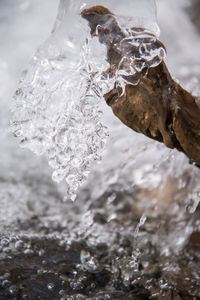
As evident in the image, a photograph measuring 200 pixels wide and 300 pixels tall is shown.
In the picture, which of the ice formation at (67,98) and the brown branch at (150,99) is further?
the ice formation at (67,98)

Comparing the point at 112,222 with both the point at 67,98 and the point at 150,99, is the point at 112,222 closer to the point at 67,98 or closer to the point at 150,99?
the point at 67,98

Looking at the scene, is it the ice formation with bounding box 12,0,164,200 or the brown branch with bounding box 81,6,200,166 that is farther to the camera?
the ice formation with bounding box 12,0,164,200

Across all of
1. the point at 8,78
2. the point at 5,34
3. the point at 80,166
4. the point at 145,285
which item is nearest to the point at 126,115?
A: the point at 80,166

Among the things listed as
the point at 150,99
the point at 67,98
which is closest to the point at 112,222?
the point at 67,98

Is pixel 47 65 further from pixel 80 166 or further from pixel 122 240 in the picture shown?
pixel 122 240

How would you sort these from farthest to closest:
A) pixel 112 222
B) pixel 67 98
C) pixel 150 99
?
pixel 112 222
pixel 67 98
pixel 150 99
